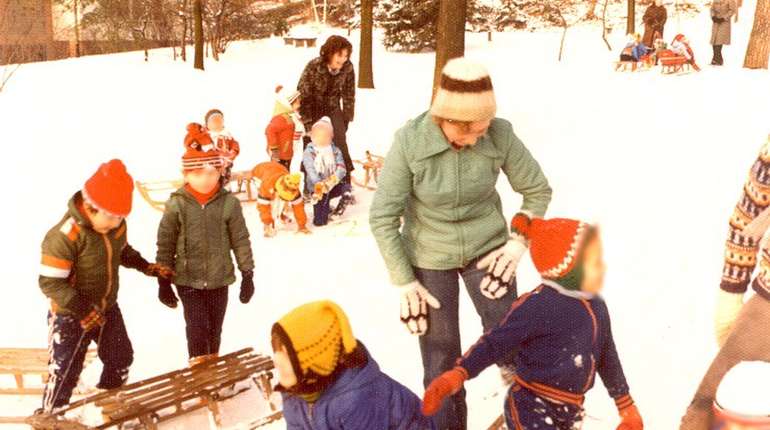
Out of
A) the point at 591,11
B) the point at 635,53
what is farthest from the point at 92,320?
the point at 591,11

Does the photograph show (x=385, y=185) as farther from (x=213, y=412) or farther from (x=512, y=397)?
(x=213, y=412)

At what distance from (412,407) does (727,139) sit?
29.5 ft

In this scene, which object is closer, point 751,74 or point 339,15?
point 751,74

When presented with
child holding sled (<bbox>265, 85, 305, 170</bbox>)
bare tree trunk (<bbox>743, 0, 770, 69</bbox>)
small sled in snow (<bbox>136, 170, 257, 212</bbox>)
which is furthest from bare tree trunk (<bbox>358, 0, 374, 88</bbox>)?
child holding sled (<bbox>265, 85, 305, 170</bbox>)

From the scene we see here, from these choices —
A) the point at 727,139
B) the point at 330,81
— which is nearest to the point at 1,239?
the point at 330,81

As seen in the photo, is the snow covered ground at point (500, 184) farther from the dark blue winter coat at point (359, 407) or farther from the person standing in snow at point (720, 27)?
the dark blue winter coat at point (359, 407)

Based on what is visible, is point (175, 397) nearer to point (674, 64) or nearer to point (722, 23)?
point (674, 64)

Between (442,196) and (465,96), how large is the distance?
19.3 inches

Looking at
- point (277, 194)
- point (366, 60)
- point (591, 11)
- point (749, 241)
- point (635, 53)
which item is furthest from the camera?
point (591, 11)

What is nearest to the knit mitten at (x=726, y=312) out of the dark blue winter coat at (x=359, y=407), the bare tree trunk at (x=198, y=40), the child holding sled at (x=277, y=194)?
the dark blue winter coat at (x=359, y=407)

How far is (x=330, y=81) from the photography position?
8.98 m

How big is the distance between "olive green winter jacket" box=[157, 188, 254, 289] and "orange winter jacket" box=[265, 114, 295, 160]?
4605 mm

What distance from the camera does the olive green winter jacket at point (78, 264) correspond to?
4.08m

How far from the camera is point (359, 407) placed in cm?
288
